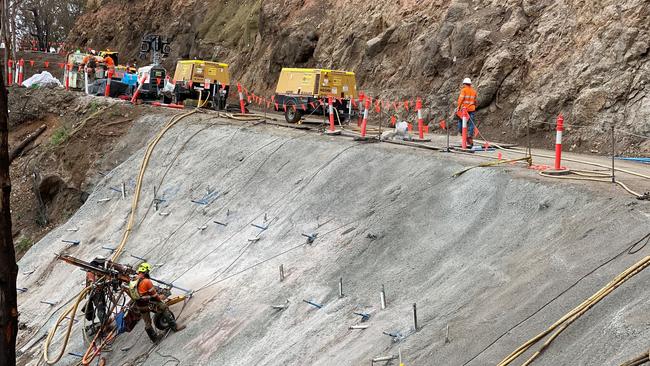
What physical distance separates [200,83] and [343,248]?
1790 cm

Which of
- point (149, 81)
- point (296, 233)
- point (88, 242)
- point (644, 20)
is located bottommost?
point (88, 242)

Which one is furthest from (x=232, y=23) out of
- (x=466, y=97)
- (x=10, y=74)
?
(x=466, y=97)

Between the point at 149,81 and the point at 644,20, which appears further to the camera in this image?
the point at 149,81

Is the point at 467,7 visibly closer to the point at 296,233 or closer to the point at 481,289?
the point at 296,233

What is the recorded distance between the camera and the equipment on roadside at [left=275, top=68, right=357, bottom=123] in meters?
26.7

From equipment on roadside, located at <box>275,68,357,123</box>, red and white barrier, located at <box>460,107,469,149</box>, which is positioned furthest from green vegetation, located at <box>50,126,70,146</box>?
red and white barrier, located at <box>460,107,469,149</box>

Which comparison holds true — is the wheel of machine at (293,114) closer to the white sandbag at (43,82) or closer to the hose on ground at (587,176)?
the hose on ground at (587,176)

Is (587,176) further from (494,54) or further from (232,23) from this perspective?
(232,23)

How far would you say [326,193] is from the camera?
1761 centimetres

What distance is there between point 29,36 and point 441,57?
53349mm

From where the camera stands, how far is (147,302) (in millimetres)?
15484

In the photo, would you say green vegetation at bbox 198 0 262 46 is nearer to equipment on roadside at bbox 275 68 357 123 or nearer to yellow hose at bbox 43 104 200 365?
equipment on roadside at bbox 275 68 357 123

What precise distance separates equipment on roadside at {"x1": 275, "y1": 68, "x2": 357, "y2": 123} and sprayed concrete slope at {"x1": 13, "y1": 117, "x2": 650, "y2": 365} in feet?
12.5

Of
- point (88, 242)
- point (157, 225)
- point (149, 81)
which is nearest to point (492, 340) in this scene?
point (157, 225)
